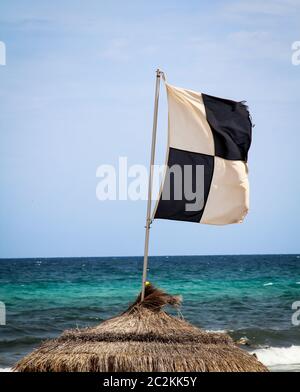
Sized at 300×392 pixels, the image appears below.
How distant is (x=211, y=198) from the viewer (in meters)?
10.1

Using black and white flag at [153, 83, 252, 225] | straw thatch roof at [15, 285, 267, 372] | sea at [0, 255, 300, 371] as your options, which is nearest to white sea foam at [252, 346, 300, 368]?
sea at [0, 255, 300, 371]

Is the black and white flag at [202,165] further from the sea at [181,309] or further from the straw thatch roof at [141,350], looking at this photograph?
the sea at [181,309]

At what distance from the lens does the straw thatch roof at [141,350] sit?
847cm

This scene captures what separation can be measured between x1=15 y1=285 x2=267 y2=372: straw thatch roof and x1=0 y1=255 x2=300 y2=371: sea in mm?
→ 10238

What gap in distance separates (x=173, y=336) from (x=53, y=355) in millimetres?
1277

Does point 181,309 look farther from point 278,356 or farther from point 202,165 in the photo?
point 202,165

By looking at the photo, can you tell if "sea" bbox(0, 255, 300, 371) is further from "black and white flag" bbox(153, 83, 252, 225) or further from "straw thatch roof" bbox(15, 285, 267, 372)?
"straw thatch roof" bbox(15, 285, 267, 372)

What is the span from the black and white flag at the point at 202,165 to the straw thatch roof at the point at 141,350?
1.39 metres

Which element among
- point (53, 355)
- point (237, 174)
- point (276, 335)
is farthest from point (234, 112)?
point (276, 335)

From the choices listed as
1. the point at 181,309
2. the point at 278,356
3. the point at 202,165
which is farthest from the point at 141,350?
the point at 181,309

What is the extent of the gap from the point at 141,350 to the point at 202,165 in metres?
2.50

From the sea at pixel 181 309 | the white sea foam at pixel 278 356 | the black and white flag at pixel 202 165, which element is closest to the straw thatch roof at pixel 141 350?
the black and white flag at pixel 202 165

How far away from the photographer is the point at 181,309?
35.1 meters

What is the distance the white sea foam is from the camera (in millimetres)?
22203
